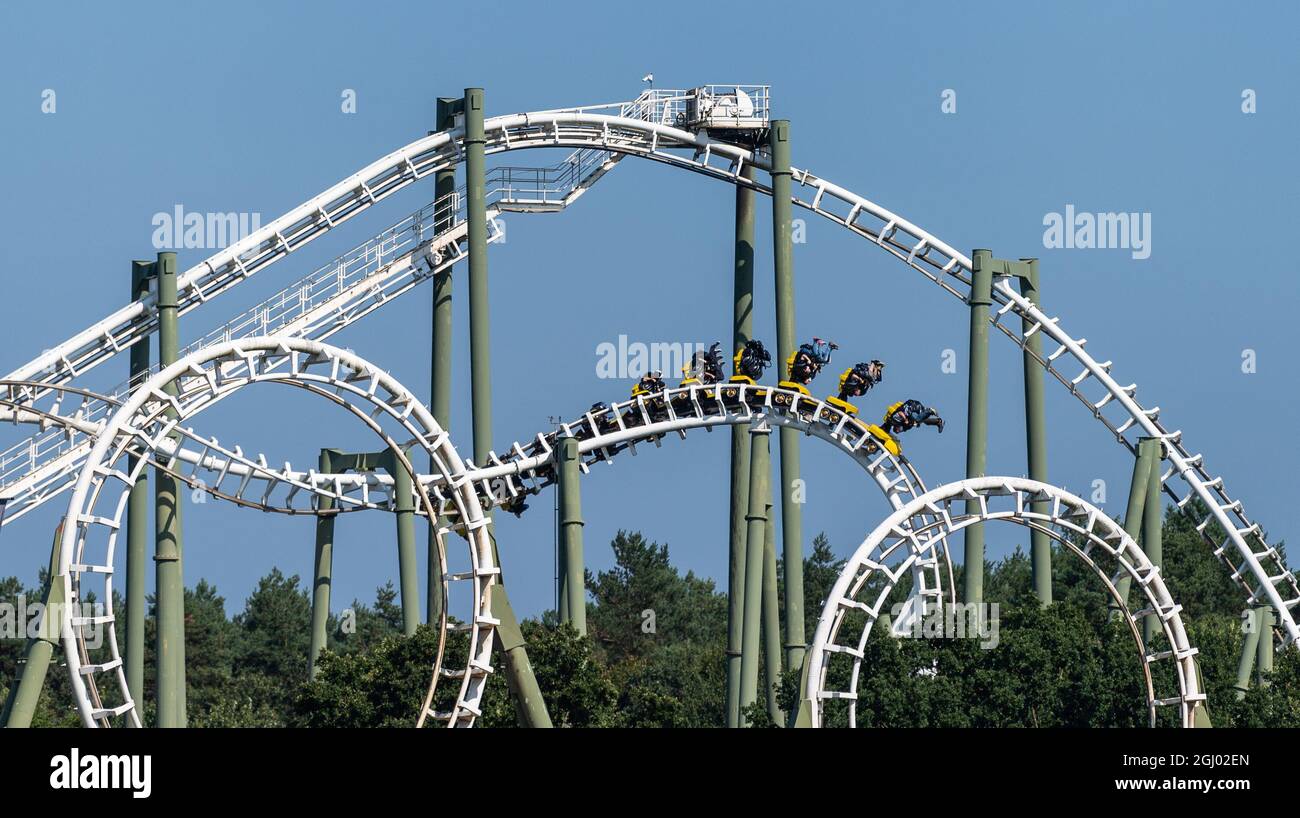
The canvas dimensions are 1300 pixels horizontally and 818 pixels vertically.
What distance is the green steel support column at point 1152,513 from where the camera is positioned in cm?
4869

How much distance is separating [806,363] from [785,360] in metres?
0.76

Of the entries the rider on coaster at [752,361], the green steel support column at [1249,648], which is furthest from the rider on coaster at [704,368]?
the green steel support column at [1249,648]

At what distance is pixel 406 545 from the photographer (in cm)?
4462

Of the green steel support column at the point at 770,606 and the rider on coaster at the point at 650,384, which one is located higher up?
the rider on coaster at the point at 650,384

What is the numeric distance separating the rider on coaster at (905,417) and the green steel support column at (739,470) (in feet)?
9.44

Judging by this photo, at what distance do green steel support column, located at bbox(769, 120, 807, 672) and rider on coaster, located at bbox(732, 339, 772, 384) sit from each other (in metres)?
0.31

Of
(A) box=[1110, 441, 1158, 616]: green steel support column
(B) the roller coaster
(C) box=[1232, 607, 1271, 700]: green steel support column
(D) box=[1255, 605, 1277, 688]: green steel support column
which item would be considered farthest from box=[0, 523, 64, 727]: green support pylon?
(D) box=[1255, 605, 1277, 688]: green steel support column

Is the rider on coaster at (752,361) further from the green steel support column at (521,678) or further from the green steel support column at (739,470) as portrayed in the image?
the green steel support column at (521,678)

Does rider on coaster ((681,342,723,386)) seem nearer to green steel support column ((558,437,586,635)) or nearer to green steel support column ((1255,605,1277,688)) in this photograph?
green steel support column ((558,437,586,635))

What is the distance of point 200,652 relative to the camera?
84000 millimetres

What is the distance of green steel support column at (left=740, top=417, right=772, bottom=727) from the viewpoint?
4312cm

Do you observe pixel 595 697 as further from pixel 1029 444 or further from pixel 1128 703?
pixel 1029 444
